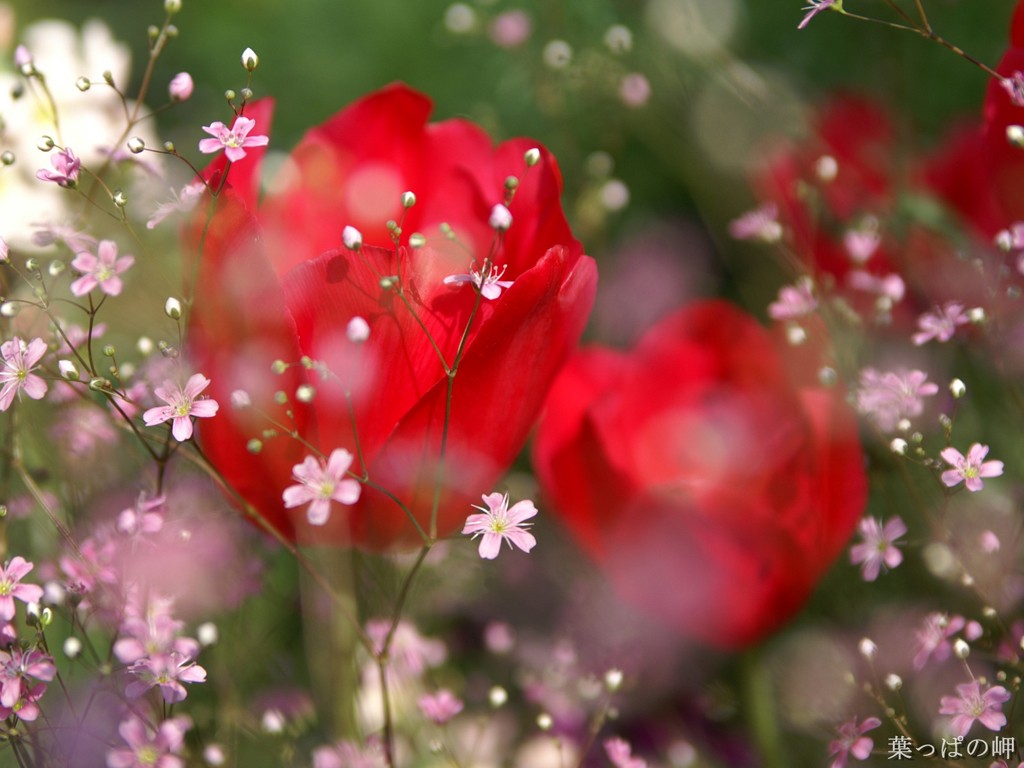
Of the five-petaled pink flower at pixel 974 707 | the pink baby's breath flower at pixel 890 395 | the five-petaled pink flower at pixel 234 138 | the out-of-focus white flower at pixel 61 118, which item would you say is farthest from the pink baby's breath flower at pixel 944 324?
the out-of-focus white flower at pixel 61 118

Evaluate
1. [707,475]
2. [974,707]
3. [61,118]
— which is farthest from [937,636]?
[61,118]

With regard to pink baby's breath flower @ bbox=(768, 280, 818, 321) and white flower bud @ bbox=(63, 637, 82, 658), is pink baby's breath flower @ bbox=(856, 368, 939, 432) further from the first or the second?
white flower bud @ bbox=(63, 637, 82, 658)

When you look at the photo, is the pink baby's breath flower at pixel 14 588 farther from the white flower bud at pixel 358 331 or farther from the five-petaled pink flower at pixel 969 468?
the five-petaled pink flower at pixel 969 468

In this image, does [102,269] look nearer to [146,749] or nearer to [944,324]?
[146,749]

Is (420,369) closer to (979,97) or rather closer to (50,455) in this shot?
(50,455)

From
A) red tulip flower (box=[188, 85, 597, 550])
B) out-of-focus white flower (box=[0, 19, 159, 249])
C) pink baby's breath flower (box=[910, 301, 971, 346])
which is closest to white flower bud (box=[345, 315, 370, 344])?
red tulip flower (box=[188, 85, 597, 550])
